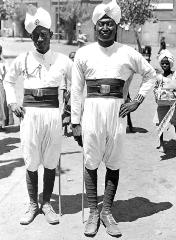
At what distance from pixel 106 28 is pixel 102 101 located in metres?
0.72

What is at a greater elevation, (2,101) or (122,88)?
(122,88)

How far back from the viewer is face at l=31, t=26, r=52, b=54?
14.5 feet

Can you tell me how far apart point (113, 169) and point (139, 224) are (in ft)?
2.24

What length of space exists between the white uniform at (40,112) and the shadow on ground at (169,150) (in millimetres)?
3105

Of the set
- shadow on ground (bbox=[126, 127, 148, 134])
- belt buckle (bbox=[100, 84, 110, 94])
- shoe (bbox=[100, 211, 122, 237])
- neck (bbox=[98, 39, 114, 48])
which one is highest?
neck (bbox=[98, 39, 114, 48])

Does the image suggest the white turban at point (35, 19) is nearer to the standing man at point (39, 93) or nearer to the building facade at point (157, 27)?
the standing man at point (39, 93)

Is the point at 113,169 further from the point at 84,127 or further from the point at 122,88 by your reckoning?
the point at 122,88

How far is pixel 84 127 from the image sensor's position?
4.39 meters

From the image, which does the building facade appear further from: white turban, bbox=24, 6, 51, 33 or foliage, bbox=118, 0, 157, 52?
white turban, bbox=24, 6, 51, 33

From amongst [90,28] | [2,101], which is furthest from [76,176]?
[90,28]

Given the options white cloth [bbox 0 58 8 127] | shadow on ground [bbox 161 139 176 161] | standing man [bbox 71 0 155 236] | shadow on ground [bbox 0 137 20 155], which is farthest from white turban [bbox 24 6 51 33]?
white cloth [bbox 0 58 8 127]

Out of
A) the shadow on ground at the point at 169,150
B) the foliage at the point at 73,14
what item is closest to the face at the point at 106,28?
the shadow on ground at the point at 169,150

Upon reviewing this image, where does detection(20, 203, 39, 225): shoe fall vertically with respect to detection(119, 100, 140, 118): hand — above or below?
below

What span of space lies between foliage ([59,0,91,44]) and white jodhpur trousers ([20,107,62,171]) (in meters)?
43.4
